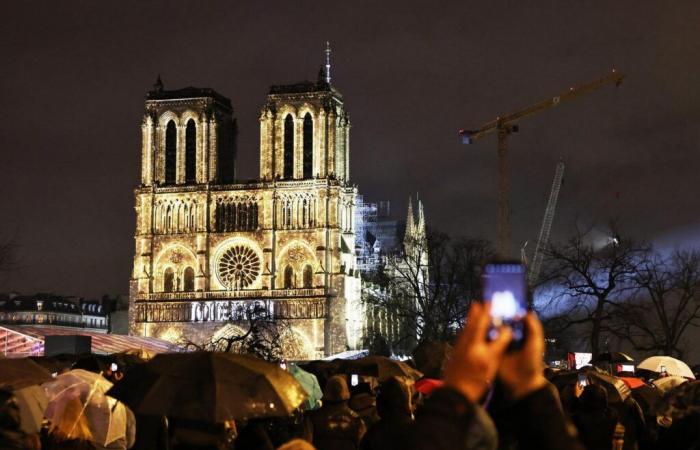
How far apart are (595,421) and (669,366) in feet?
39.2

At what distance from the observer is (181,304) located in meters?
89.9

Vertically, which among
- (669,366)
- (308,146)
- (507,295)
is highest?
(308,146)

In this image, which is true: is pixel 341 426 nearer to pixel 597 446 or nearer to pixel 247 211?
pixel 597 446

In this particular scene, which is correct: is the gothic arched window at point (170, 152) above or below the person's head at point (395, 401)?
above

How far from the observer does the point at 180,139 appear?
3595 inches

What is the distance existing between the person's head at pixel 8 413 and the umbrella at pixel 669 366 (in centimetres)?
1601

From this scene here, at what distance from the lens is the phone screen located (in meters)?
3.59

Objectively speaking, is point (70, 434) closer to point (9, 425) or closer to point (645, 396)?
point (9, 425)

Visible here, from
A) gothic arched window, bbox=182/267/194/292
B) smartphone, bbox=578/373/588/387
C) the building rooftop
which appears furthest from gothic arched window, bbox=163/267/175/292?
smartphone, bbox=578/373/588/387

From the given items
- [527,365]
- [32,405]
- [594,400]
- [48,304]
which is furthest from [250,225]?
[527,365]

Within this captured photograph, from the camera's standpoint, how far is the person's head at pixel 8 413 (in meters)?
5.66

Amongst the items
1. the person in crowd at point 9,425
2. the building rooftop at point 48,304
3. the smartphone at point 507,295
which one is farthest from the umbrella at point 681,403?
the building rooftop at point 48,304

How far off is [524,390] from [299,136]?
84.9 metres

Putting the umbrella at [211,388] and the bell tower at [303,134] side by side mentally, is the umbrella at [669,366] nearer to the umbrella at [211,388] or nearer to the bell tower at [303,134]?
the umbrella at [211,388]
